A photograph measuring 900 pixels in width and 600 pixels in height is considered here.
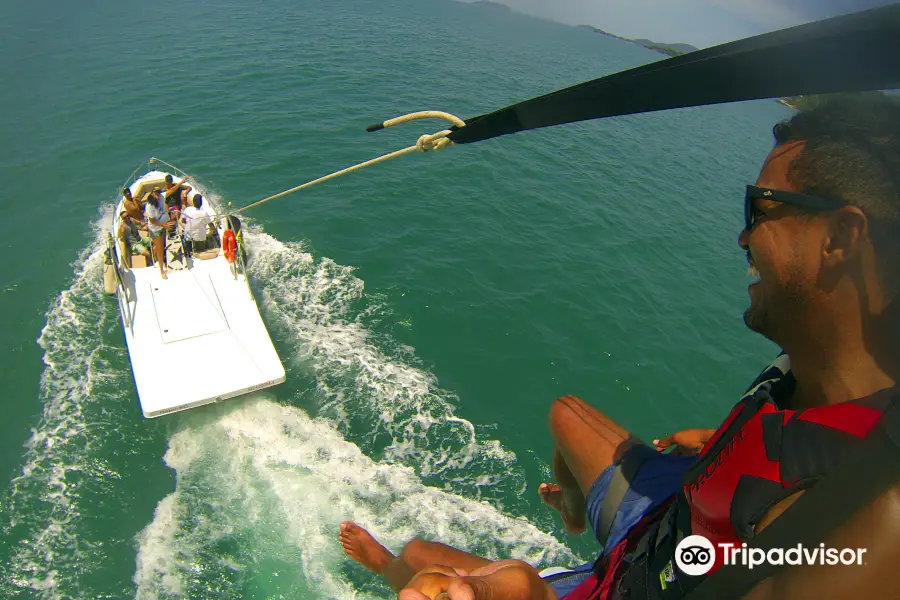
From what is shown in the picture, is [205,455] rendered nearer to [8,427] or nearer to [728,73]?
[8,427]

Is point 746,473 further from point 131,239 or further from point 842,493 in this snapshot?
point 131,239

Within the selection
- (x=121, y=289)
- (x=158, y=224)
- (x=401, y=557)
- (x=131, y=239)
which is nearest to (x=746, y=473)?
(x=401, y=557)

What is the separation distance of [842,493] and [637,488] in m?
1.72

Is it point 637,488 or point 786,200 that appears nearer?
point 786,200

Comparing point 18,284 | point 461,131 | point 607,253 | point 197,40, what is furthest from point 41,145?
point 461,131

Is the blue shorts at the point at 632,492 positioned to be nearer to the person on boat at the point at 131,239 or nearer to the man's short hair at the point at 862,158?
the man's short hair at the point at 862,158

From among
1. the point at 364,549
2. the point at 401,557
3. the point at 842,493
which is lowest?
the point at 364,549

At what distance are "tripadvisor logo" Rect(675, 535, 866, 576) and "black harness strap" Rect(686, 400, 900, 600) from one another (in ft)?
0.05

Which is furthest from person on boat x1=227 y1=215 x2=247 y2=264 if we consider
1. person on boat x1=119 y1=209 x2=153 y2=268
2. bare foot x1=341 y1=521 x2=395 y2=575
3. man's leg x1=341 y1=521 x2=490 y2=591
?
man's leg x1=341 y1=521 x2=490 y2=591

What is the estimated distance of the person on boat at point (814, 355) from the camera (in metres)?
1.24

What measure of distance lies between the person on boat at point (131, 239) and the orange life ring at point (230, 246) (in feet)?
5.02

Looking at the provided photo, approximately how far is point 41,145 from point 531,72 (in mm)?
24958

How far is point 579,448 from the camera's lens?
3.06m

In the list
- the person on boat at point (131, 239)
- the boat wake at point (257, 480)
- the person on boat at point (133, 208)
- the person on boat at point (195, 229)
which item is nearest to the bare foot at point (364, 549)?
the boat wake at point (257, 480)
